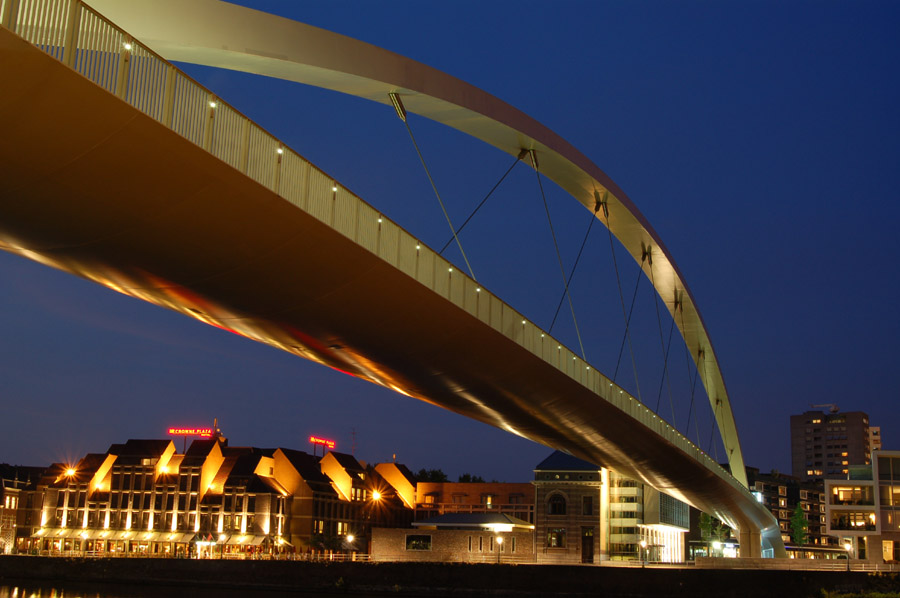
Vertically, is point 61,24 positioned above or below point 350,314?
above

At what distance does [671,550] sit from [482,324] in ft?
252

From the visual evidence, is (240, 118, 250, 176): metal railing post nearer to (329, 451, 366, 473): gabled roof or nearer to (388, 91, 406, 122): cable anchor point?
(388, 91, 406, 122): cable anchor point

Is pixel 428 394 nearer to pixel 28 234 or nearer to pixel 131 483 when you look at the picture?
pixel 28 234

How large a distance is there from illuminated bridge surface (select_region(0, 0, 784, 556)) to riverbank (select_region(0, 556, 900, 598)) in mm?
20984

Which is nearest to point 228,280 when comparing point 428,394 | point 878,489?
point 428,394

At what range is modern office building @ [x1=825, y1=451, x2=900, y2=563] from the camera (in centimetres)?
7444

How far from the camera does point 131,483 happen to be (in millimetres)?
79562

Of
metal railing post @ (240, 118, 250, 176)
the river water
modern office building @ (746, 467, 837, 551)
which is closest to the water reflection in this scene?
the river water

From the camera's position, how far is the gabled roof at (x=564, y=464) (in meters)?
80.7

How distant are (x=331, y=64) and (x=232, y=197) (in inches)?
143

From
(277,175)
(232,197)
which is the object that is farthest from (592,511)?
(232,197)

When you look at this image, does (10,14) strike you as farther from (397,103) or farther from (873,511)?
(873,511)

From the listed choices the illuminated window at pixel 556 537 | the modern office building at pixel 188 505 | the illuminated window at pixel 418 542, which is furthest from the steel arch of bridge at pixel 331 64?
the illuminated window at pixel 556 537

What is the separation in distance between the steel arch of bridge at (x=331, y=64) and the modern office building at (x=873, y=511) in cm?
5357
